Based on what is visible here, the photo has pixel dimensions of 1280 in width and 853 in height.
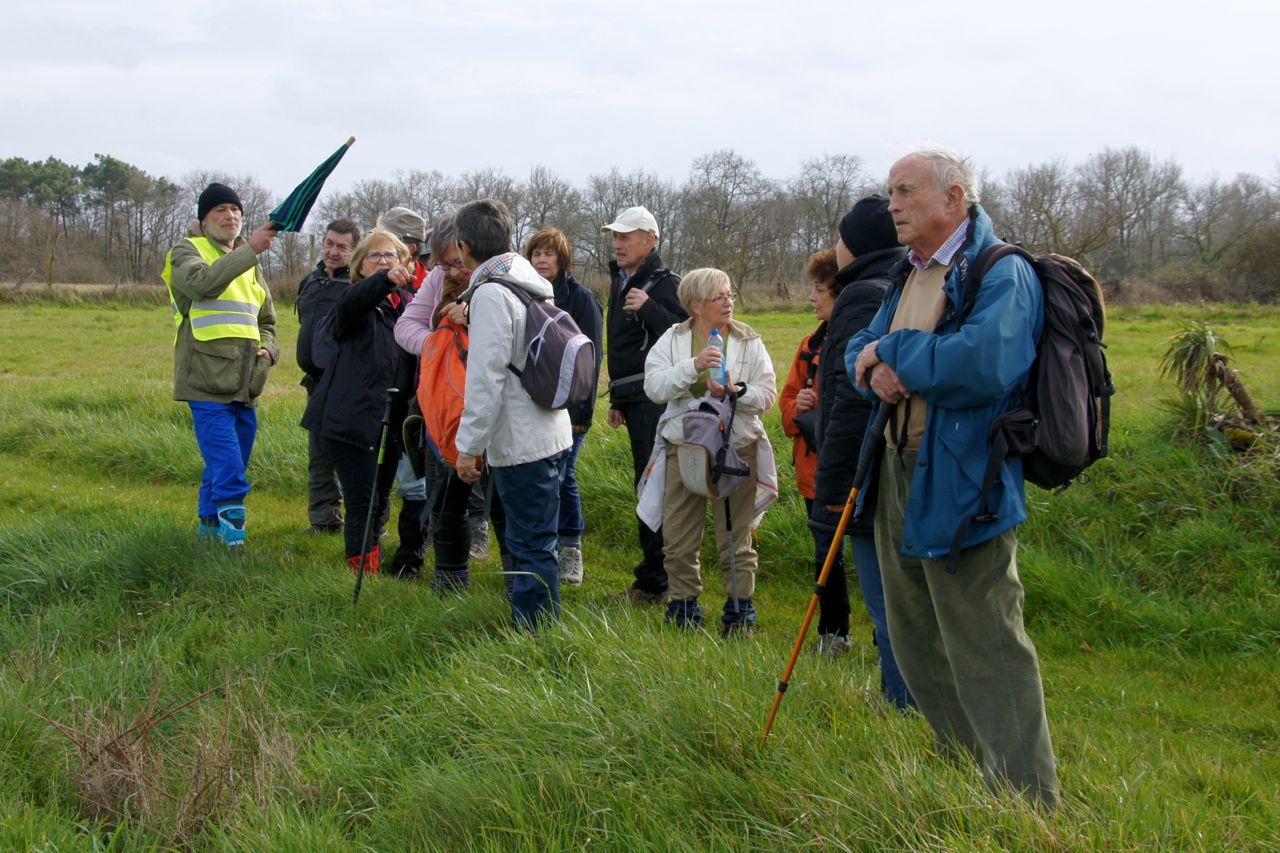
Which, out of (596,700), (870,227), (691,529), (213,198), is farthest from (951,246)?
(213,198)

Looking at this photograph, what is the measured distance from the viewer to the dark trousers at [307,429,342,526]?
25.8 feet

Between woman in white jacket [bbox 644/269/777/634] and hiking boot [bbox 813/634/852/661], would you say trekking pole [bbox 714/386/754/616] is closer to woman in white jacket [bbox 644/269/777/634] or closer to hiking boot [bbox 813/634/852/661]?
woman in white jacket [bbox 644/269/777/634]

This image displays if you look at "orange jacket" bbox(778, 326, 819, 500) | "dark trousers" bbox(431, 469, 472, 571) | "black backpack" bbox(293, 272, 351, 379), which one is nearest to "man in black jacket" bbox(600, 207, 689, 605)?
"orange jacket" bbox(778, 326, 819, 500)

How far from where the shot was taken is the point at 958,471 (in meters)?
3.12

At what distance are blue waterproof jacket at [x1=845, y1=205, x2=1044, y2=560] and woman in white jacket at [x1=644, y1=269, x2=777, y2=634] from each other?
2413 mm

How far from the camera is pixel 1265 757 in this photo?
435 centimetres

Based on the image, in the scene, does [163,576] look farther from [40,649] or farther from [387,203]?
[387,203]

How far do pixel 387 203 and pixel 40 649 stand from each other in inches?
2270

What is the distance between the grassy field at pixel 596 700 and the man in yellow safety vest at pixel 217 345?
42 cm

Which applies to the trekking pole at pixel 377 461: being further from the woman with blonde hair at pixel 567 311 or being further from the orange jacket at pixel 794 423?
the orange jacket at pixel 794 423

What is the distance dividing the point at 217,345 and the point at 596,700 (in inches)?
170

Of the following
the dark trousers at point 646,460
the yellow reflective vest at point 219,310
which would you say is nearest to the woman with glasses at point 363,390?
the yellow reflective vest at point 219,310

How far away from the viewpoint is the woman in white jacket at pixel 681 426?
18.6 feet

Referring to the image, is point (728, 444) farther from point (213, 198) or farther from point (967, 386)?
point (213, 198)
